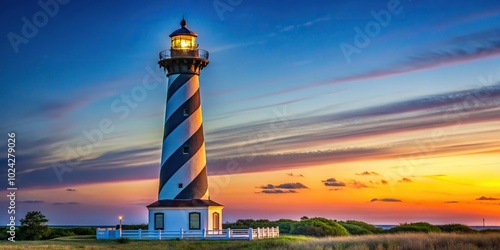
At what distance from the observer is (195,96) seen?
42469 mm

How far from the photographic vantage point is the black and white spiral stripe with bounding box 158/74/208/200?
135 feet

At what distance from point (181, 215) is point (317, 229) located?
14175 mm

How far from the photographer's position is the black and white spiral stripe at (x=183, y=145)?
41188 mm

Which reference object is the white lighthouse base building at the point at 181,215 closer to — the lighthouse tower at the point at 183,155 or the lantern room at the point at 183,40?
the lighthouse tower at the point at 183,155

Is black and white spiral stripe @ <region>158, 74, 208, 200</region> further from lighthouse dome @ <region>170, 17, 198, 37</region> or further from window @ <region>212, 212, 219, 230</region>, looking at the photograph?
lighthouse dome @ <region>170, 17, 198, 37</region>

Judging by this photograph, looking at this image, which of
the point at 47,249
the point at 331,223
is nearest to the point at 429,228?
the point at 331,223

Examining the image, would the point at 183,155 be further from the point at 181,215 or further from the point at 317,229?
the point at 317,229

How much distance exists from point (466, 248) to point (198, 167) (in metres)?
20.3

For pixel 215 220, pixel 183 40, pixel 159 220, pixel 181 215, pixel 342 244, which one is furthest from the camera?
pixel 183 40

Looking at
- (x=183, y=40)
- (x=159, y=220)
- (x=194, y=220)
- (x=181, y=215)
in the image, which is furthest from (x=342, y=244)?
(x=183, y=40)

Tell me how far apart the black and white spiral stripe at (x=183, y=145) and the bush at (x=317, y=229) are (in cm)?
1192

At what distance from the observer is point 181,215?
4075cm

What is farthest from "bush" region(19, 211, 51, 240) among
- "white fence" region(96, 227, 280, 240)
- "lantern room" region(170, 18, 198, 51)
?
"lantern room" region(170, 18, 198, 51)

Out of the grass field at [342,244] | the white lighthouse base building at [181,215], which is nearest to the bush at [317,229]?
the white lighthouse base building at [181,215]
